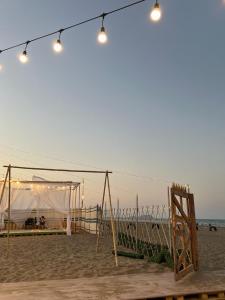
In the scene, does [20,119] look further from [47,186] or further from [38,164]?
[38,164]

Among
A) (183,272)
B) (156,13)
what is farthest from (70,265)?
(156,13)

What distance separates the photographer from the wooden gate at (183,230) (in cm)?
666

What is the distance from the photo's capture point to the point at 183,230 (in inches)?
292

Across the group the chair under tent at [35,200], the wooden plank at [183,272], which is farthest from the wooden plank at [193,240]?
the chair under tent at [35,200]

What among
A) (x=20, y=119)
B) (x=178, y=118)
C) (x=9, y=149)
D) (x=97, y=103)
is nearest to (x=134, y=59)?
(x=97, y=103)

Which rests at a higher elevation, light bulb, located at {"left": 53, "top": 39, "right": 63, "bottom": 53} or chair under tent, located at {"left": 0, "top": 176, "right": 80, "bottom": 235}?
light bulb, located at {"left": 53, "top": 39, "right": 63, "bottom": 53}

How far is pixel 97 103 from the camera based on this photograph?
1611 centimetres

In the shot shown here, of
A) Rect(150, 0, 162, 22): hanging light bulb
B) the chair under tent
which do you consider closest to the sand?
Rect(150, 0, 162, 22): hanging light bulb

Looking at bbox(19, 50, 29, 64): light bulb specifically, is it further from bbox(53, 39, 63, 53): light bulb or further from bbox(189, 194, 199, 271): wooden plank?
bbox(189, 194, 199, 271): wooden plank

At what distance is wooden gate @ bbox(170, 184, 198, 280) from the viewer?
666cm

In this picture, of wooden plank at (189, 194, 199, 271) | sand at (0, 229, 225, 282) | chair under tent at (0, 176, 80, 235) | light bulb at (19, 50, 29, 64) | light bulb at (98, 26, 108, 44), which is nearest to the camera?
light bulb at (98, 26, 108, 44)

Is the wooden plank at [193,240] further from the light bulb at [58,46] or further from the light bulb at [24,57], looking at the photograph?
the light bulb at [24,57]

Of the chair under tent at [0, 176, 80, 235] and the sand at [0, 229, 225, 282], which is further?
the chair under tent at [0, 176, 80, 235]

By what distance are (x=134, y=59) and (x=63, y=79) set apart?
3333 millimetres
